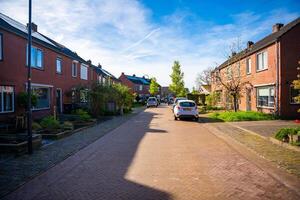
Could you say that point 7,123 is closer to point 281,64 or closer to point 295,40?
point 281,64

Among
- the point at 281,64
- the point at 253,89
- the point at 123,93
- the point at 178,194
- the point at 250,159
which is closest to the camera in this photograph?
the point at 178,194

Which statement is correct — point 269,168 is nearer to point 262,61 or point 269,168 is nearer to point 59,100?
point 262,61

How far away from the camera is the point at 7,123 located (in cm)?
1559

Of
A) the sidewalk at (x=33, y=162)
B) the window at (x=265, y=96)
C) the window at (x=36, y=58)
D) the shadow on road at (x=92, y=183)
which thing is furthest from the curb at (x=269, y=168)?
the window at (x=36, y=58)

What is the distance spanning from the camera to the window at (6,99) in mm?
15883

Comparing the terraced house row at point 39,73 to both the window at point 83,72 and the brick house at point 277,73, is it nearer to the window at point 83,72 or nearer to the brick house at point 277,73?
the window at point 83,72

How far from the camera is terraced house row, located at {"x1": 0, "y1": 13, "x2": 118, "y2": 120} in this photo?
16.3 metres

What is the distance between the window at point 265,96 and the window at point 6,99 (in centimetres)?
1786

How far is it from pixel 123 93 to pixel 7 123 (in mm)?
15671

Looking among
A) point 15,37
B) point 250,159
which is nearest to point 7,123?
point 15,37

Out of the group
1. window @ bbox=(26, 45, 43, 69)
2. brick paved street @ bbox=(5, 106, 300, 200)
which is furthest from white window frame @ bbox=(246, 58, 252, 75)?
brick paved street @ bbox=(5, 106, 300, 200)

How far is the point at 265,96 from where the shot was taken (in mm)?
24234

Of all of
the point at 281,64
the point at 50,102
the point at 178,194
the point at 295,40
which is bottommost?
the point at 178,194

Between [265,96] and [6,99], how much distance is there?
61.4 feet
